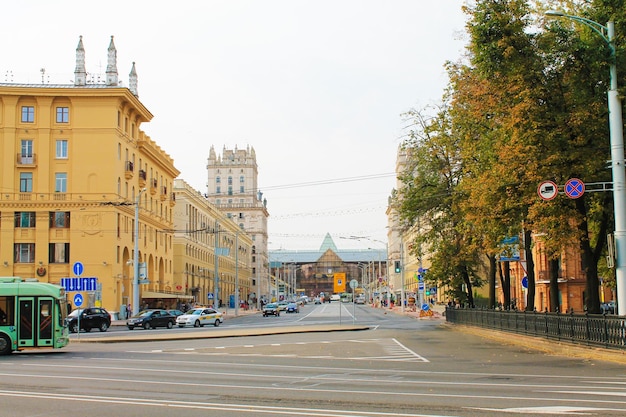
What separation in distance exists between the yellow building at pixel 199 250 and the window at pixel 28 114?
22.9 metres

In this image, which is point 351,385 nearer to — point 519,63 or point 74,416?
point 74,416

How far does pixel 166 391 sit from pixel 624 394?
8.99 metres

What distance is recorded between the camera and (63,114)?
66.7 meters

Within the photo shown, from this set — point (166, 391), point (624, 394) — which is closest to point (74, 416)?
point (166, 391)

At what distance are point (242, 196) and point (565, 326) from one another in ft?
551

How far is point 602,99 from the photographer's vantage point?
82.5ft

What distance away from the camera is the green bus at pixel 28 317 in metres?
26.3

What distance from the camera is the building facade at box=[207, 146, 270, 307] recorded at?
188500 millimetres

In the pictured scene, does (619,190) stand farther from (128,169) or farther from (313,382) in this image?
(128,169)

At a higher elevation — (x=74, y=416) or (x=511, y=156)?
(x=511, y=156)

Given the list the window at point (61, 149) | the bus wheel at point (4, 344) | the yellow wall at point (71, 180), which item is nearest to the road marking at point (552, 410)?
the bus wheel at point (4, 344)

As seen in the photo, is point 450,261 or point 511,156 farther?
point 450,261

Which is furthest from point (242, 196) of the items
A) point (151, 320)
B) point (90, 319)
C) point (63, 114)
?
point (90, 319)

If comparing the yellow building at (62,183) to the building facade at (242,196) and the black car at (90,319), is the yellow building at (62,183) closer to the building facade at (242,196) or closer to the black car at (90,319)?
the black car at (90,319)
